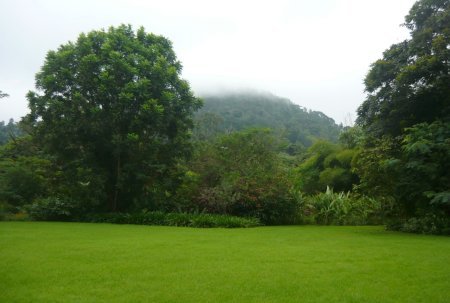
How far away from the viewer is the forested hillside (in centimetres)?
3775

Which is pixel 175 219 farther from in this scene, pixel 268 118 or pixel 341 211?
pixel 268 118

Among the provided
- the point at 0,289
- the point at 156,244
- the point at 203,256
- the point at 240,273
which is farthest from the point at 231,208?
the point at 0,289

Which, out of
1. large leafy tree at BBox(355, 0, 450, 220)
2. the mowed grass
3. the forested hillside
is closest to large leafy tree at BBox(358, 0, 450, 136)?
large leafy tree at BBox(355, 0, 450, 220)

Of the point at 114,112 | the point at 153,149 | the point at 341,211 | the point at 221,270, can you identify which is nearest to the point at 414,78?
the point at 341,211

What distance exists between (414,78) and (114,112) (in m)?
10.3

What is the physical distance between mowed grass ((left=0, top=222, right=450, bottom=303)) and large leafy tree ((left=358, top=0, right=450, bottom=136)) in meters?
4.69

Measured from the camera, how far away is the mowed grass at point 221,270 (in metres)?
4.42

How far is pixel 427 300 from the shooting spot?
14.0 ft

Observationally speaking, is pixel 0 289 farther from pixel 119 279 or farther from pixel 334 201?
pixel 334 201

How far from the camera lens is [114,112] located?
1473 centimetres

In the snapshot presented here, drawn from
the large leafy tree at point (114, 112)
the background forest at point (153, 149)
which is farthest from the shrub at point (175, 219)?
the large leafy tree at point (114, 112)

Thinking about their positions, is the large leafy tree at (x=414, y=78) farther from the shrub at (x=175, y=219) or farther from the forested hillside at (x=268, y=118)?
the forested hillside at (x=268, y=118)

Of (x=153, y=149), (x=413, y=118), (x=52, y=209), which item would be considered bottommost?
(x=52, y=209)

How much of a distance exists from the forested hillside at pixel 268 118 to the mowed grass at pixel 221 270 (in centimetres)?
2543
